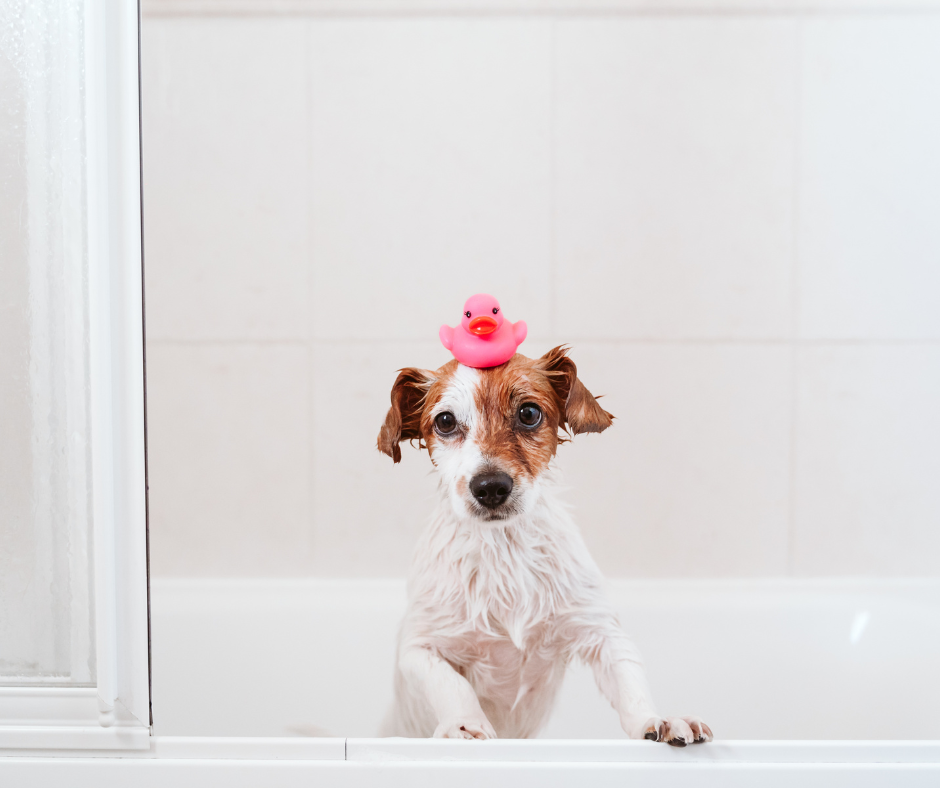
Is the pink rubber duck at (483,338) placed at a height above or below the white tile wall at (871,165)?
below

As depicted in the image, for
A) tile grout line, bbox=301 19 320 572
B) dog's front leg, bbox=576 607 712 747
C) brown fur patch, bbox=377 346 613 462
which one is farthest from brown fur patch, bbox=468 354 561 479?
tile grout line, bbox=301 19 320 572

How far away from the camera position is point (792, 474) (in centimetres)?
124

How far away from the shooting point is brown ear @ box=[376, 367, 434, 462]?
2.15ft

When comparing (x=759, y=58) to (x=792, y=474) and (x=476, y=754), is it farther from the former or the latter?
(x=476, y=754)

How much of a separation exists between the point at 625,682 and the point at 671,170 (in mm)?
947

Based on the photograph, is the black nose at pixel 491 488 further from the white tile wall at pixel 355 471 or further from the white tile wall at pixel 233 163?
the white tile wall at pixel 233 163

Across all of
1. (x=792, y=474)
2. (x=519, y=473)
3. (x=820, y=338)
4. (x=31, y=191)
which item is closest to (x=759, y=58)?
(x=820, y=338)

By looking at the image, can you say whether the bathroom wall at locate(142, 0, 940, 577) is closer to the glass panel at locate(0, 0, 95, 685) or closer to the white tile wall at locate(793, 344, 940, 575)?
the white tile wall at locate(793, 344, 940, 575)

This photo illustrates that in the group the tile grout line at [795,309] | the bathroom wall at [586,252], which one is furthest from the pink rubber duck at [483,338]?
the tile grout line at [795,309]

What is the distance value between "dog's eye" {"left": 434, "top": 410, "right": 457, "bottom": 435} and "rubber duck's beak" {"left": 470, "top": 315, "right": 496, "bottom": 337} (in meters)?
0.08

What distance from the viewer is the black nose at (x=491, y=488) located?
589mm

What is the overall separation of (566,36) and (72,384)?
105cm

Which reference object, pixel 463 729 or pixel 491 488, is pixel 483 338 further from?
pixel 463 729

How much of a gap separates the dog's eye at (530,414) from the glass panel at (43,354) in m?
0.41
